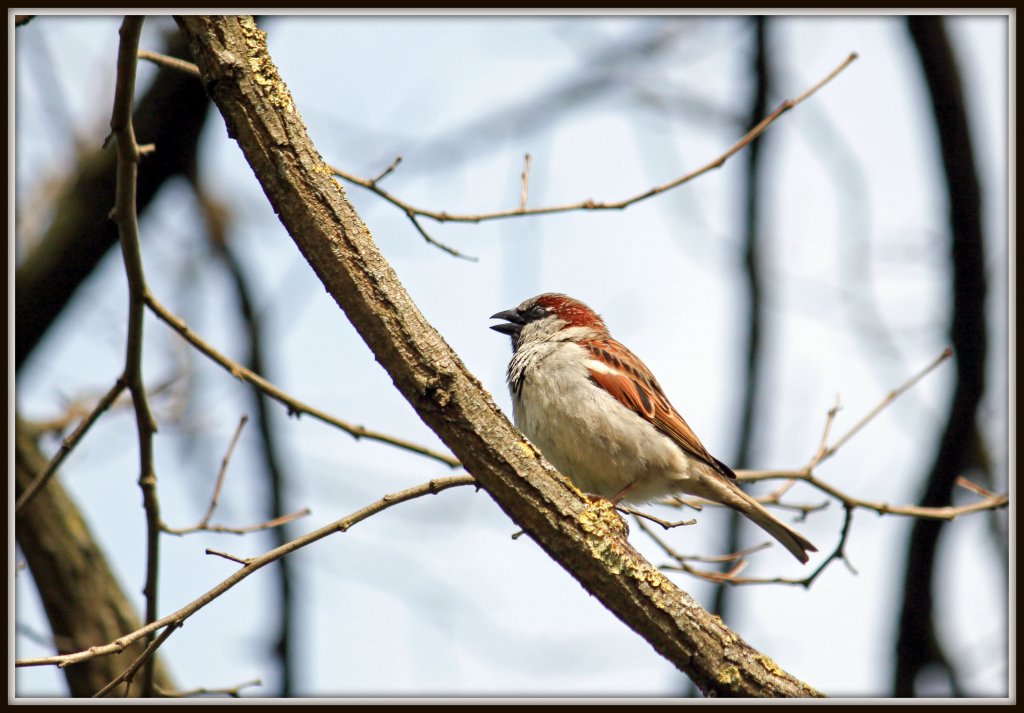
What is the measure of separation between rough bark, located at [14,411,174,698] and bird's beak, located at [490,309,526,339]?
236 centimetres

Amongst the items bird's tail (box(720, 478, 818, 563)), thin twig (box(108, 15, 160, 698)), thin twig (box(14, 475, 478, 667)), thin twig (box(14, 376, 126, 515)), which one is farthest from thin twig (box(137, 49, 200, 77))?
bird's tail (box(720, 478, 818, 563))

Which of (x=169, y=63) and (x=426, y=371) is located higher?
(x=169, y=63)

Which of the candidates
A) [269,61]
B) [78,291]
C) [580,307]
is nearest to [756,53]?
[580,307]

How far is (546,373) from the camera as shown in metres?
4.80

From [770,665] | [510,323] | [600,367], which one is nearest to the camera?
[770,665]

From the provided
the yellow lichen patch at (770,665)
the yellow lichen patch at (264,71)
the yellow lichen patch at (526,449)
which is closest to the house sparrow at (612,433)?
the yellow lichen patch at (770,665)

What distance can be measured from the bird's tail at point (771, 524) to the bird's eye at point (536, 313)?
1488 mm

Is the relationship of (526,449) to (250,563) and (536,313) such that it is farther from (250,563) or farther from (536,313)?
(536,313)

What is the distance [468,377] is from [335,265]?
1.56 ft

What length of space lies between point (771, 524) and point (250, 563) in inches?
103

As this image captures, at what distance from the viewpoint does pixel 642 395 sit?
4.95m

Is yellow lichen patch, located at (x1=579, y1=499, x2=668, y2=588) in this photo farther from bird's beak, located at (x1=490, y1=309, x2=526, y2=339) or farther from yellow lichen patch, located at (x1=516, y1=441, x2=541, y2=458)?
bird's beak, located at (x1=490, y1=309, x2=526, y2=339)

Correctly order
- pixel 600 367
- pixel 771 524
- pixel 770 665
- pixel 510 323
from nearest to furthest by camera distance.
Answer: pixel 770 665 → pixel 771 524 → pixel 600 367 → pixel 510 323

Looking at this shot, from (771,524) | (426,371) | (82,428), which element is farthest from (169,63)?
Answer: (771,524)
